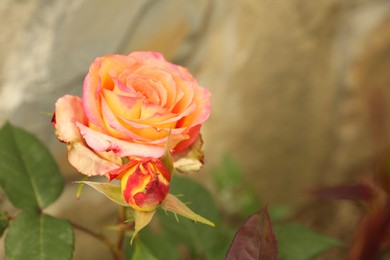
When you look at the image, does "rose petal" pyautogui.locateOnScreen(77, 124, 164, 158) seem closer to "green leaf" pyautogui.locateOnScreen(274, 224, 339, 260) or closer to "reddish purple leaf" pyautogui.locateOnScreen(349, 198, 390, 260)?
"green leaf" pyautogui.locateOnScreen(274, 224, 339, 260)

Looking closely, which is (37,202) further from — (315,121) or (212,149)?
(315,121)

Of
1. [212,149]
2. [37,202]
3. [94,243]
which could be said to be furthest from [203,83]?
[37,202]

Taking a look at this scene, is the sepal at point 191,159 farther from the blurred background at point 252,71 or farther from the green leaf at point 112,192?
the blurred background at point 252,71

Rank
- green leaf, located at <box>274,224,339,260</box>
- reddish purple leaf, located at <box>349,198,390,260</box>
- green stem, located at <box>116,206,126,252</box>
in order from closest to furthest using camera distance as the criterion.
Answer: green stem, located at <box>116,206,126,252</box> < green leaf, located at <box>274,224,339,260</box> < reddish purple leaf, located at <box>349,198,390,260</box>

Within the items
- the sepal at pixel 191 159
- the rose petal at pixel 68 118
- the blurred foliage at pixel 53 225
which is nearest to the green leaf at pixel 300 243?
the blurred foliage at pixel 53 225

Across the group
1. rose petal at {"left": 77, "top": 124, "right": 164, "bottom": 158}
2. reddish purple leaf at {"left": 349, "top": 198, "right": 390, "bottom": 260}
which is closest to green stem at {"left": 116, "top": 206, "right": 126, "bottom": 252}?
rose petal at {"left": 77, "top": 124, "right": 164, "bottom": 158}

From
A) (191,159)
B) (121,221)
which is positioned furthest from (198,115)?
(121,221)
